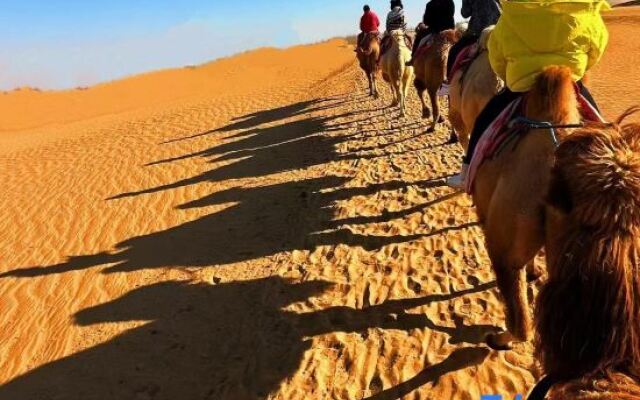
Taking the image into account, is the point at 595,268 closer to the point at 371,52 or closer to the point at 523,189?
the point at 523,189

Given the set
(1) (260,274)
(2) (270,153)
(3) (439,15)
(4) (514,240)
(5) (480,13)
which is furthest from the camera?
(2) (270,153)

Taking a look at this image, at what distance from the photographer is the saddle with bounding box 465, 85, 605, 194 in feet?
9.23

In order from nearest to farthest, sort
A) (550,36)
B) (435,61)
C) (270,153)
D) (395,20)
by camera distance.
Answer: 1. (550,36)
2. (435,61)
3. (270,153)
4. (395,20)

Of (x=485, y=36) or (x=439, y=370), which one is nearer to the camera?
(x=439, y=370)

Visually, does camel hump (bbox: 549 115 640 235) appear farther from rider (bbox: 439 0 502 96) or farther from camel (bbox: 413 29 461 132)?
camel (bbox: 413 29 461 132)

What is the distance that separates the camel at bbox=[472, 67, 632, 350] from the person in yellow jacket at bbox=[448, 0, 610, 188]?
157 mm

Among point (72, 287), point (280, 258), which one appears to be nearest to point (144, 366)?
point (280, 258)

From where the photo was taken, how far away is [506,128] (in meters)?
3.10

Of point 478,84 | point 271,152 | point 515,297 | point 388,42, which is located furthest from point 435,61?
point 515,297

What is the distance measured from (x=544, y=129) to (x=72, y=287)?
662cm

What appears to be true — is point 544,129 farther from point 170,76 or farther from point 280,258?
point 170,76

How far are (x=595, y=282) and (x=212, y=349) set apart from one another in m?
4.23

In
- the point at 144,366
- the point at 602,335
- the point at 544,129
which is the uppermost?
the point at 544,129

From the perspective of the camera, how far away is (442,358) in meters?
4.12
